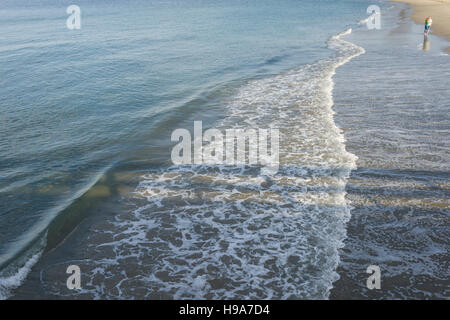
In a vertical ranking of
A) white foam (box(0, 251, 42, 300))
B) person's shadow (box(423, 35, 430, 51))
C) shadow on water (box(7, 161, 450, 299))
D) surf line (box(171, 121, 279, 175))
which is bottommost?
white foam (box(0, 251, 42, 300))

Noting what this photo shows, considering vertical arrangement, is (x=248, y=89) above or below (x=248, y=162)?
above

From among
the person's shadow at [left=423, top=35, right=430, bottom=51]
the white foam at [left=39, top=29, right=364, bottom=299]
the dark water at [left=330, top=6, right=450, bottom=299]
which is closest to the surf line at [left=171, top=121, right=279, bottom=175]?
the white foam at [left=39, top=29, right=364, bottom=299]

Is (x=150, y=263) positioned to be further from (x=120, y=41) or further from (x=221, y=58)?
(x=120, y=41)

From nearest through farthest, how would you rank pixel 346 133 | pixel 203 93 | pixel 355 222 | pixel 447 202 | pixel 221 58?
1. pixel 355 222
2. pixel 447 202
3. pixel 346 133
4. pixel 203 93
5. pixel 221 58

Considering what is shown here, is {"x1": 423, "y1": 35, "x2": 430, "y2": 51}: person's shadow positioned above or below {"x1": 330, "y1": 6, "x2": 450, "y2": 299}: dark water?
above

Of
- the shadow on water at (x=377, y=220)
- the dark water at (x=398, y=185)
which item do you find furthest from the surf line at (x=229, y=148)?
the dark water at (x=398, y=185)

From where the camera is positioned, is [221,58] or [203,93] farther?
[221,58]

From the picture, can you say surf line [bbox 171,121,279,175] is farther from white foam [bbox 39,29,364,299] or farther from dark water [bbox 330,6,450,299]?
dark water [bbox 330,6,450,299]

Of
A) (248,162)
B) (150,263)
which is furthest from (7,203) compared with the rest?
(248,162)

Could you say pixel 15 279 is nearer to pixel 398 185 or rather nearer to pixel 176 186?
pixel 176 186
